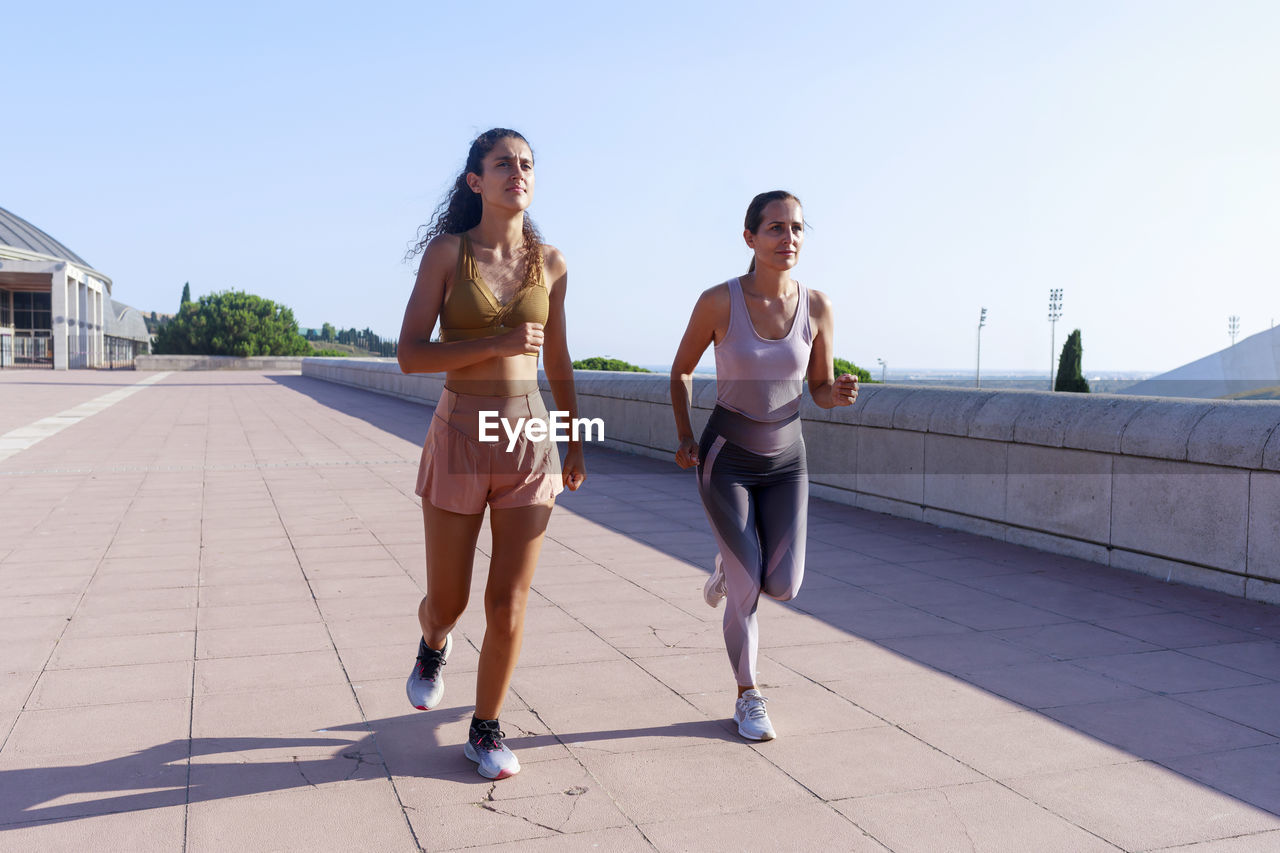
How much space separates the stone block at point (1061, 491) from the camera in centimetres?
660

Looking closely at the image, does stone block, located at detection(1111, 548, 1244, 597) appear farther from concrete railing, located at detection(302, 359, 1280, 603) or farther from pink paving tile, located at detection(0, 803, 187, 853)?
pink paving tile, located at detection(0, 803, 187, 853)

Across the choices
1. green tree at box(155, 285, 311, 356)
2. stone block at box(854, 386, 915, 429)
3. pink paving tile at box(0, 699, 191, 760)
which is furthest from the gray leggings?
green tree at box(155, 285, 311, 356)

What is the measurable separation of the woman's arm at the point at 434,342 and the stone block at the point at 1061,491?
466cm

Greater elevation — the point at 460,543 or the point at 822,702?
the point at 460,543

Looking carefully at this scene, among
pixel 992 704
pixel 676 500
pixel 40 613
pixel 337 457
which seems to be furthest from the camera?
pixel 337 457

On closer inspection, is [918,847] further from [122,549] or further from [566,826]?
[122,549]

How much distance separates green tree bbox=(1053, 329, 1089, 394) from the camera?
145 feet

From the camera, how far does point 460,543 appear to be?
3.38 metres

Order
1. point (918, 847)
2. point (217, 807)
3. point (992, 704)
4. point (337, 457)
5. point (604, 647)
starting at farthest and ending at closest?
point (337, 457)
point (604, 647)
point (992, 704)
point (217, 807)
point (918, 847)

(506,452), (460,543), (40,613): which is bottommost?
(40,613)

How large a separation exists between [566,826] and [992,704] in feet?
6.29

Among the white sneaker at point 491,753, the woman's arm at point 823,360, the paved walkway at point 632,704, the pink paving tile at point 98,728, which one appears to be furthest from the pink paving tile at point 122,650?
the woman's arm at point 823,360

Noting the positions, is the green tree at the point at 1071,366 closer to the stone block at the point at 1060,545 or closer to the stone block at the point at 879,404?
the stone block at the point at 879,404

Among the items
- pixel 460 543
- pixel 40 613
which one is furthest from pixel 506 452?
pixel 40 613
